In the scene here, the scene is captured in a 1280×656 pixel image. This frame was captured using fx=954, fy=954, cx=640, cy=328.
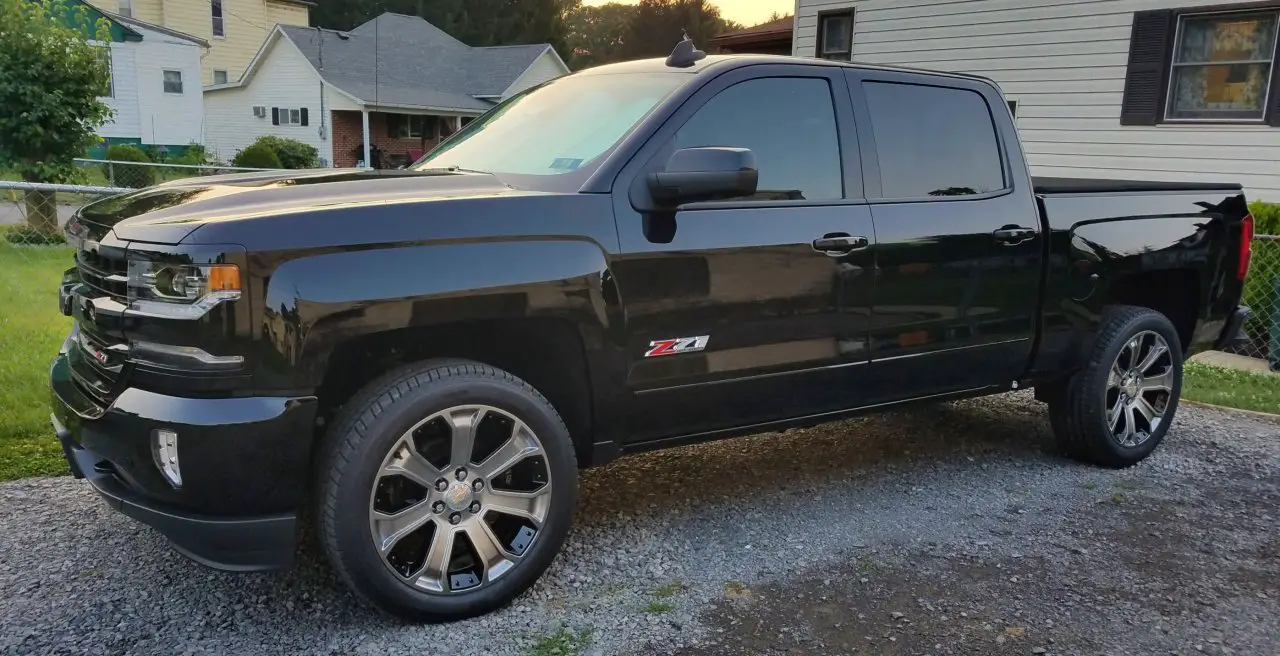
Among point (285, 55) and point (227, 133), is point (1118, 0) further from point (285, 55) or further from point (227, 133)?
point (227, 133)

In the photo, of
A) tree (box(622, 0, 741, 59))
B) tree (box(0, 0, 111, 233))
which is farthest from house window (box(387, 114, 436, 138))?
tree (box(0, 0, 111, 233))

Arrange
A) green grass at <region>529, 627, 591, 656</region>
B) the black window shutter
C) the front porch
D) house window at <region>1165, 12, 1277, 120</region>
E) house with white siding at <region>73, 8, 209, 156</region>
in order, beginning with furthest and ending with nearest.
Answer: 1. the front porch
2. house with white siding at <region>73, 8, 209, 156</region>
3. the black window shutter
4. house window at <region>1165, 12, 1277, 120</region>
5. green grass at <region>529, 627, 591, 656</region>

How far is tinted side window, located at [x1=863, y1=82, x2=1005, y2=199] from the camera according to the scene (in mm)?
4121

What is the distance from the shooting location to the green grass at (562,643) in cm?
299

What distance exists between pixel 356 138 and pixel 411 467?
33815mm

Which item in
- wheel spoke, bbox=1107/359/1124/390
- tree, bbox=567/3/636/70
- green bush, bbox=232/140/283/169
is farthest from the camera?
tree, bbox=567/3/636/70

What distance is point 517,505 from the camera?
10.6ft

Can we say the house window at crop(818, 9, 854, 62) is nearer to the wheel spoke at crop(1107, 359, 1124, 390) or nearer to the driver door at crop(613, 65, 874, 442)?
the wheel spoke at crop(1107, 359, 1124, 390)

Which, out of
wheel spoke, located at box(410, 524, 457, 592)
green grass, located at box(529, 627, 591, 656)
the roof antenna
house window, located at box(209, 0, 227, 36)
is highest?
house window, located at box(209, 0, 227, 36)

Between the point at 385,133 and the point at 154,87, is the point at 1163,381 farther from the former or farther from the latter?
the point at 154,87

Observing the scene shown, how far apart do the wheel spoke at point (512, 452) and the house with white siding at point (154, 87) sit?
33544 millimetres

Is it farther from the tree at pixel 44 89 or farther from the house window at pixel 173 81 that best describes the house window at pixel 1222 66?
the house window at pixel 173 81

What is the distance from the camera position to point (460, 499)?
3129 millimetres

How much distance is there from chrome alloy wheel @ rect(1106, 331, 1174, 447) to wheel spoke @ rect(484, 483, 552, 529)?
10.2 feet
